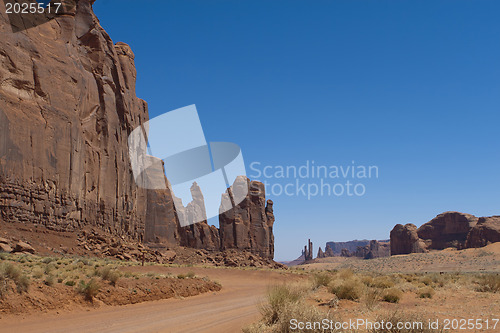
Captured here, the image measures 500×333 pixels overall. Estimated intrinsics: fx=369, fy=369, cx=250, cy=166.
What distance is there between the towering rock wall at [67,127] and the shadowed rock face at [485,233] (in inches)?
3469

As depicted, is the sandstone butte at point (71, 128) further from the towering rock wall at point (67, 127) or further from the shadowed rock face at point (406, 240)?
the shadowed rock face at point (406, 240)

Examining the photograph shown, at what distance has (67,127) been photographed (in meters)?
37.4

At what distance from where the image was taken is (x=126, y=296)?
49.1 ft

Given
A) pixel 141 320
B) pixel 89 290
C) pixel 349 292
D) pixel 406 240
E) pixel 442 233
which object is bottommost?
pixel 406 240

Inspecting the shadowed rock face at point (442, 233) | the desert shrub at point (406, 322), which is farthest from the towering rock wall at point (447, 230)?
the desert shrub at point (406, 322)

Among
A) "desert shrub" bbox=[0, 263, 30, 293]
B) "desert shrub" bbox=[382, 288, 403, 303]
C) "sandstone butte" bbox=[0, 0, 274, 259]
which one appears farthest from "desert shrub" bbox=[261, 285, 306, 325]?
"sandstone butte" bbox=[0, 0, 274, 259]

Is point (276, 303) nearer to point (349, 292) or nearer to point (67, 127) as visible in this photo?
point (349, 292)

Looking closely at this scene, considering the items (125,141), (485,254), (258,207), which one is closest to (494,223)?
(485,254)

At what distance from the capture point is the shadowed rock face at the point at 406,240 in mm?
115688

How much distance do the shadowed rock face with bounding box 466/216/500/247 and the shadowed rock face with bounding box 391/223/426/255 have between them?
657 inches

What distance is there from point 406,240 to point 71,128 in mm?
111332

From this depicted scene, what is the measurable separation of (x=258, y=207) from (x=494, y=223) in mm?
64276

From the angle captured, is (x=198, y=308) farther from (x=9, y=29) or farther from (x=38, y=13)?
(x=38, y=13)

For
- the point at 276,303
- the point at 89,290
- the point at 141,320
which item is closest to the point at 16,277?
the point at 89,290
